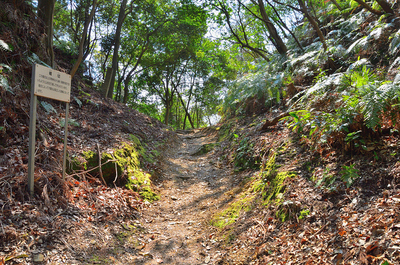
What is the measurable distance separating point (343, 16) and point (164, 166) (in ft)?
26.9

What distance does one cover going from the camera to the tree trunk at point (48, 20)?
6238 millimetres

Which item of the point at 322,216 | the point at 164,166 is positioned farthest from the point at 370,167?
the point at 164,166

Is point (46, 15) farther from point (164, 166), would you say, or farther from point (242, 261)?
point (242, 261)

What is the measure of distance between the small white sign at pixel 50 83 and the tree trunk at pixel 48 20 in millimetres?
2938

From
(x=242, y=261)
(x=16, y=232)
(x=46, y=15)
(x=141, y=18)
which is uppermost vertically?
(x=141, y=18)

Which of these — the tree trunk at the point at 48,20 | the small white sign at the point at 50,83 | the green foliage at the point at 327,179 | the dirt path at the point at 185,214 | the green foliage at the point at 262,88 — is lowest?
the dirt path at the point at 185,214

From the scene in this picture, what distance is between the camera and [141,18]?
15.1 metres

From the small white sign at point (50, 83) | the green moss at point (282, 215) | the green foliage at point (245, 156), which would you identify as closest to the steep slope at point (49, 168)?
the small white sign at point (50, 83)

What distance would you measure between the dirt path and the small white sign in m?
2.91

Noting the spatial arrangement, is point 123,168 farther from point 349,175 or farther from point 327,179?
point 349,175

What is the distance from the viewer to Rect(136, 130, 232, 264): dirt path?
379 centimetres

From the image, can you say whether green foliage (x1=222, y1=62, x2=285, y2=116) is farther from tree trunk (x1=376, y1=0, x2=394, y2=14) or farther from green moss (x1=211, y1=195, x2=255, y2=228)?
green moss (x1=211, y1=195, x2=255, y2=228)

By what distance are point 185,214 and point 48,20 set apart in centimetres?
621

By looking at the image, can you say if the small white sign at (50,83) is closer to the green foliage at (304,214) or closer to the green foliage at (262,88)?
the green foliage at (304,214)
